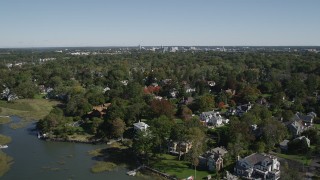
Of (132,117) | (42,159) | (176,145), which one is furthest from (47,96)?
(176,145)

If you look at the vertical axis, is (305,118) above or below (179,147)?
above

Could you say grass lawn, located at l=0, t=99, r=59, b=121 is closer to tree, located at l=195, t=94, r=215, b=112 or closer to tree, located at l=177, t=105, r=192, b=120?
tree, located at l=177, t=105, r=192, b=120

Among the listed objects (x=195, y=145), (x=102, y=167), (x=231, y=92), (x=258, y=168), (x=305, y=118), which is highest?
(x=231, y=92)

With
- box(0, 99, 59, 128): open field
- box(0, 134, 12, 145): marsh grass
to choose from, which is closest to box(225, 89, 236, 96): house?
box(0, 99, 59, 128): open field

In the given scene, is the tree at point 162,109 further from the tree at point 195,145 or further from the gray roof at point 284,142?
the gray roof at point 284,142

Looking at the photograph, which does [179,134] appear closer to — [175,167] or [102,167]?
[175,167]

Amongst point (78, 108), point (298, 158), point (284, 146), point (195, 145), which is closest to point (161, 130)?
point (195, 145)

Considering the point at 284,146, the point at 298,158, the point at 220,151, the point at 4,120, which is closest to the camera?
the point at 220,151

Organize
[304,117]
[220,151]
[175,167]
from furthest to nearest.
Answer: [304,117]
[220,151]
[175,167]
